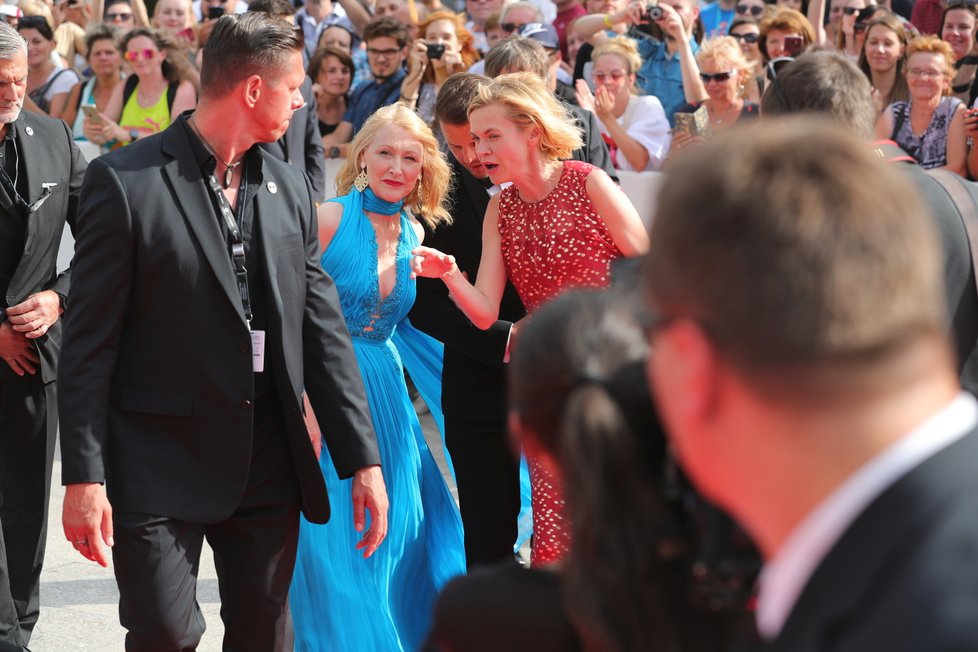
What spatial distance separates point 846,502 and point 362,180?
3.87m

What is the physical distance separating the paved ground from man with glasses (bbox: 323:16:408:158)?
3823 mm

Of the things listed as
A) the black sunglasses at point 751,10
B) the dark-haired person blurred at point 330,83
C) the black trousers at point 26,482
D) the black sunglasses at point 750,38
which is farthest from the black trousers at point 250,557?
the black sunglasses at point 751,10

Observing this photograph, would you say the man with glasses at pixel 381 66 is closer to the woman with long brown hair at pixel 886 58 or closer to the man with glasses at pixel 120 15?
the woman with long brown hair at pixel 886 58

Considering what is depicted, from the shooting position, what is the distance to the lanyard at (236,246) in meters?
3.24

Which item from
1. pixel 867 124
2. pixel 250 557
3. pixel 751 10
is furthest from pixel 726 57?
pixel 250 557

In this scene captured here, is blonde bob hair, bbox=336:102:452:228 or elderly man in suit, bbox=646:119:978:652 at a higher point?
elderly man in suit, bbox=646:119:978:652

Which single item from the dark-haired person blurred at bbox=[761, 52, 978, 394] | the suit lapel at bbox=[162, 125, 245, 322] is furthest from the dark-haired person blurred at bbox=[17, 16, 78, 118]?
the dark-haired person blurred at bbox=[761, 52, 978, 394]

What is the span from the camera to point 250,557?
340 centimetres

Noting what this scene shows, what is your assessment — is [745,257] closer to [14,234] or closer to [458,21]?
[14,234]

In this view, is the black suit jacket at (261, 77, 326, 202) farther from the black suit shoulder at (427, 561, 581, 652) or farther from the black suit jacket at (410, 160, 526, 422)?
the black suit shoulder at (427, 561, 581, 652)

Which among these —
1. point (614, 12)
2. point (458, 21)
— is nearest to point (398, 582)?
point (458, 21)

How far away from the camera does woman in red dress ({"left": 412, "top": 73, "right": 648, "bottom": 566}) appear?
3.92 m

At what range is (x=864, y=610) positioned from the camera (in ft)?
3.44

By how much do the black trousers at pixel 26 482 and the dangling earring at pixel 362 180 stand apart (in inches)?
52.0
